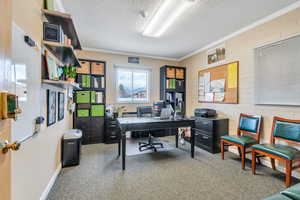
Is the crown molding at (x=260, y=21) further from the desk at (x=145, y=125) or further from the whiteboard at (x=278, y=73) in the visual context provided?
the desk at (x=145, y=125)

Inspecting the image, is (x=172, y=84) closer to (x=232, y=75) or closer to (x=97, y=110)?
(x=232, y=75)

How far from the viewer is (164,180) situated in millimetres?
2051

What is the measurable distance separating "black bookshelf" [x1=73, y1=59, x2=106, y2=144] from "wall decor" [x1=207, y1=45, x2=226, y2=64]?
2975 millimetres

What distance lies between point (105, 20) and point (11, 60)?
214 cm

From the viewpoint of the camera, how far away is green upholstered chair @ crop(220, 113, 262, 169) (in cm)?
241

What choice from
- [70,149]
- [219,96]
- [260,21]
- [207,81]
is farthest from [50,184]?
[260,21]

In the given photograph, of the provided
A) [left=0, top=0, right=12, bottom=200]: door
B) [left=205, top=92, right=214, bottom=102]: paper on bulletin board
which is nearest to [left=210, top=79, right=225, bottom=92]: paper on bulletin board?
[left=205, top=92, right=214, bottom=102]: paper on bulletin board

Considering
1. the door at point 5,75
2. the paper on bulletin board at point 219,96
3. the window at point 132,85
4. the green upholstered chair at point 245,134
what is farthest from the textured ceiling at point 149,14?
the green upholstered chair at point 245,134

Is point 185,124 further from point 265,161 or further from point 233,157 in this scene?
point 265,161

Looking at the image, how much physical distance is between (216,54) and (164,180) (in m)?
3.21

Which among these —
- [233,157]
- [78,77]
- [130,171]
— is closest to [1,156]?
[130,171]

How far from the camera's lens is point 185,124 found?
9.17 ft

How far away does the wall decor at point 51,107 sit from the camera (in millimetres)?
1744

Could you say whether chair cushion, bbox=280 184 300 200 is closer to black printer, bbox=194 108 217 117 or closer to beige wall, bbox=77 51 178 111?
black printer, bbox=194 108 217 117
